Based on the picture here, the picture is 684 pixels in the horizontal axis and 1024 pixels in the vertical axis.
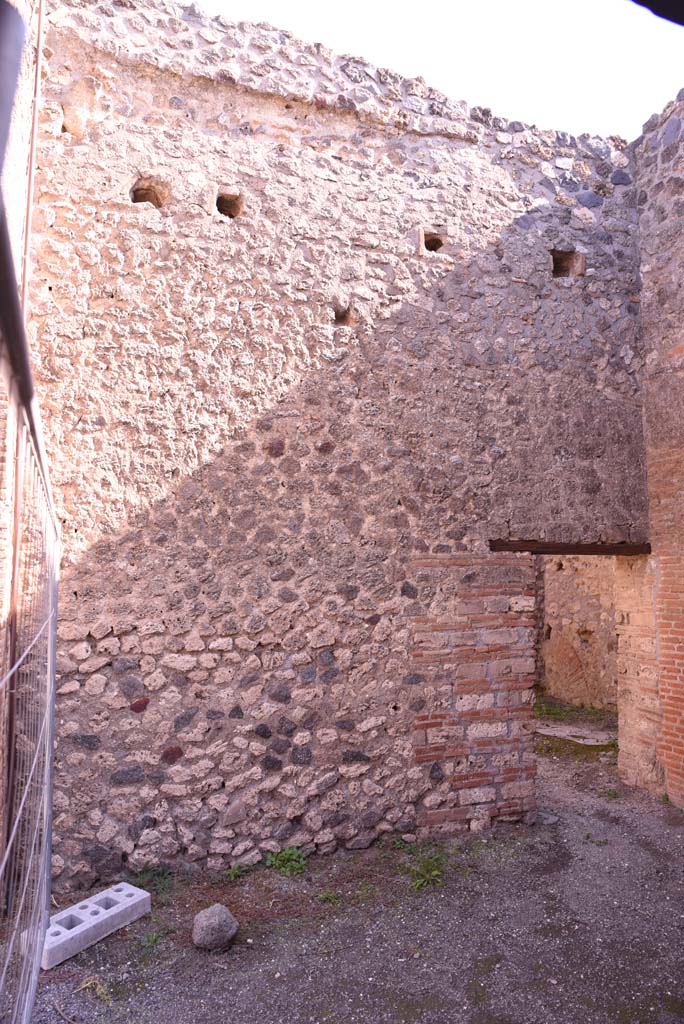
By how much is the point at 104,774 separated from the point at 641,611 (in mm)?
4190

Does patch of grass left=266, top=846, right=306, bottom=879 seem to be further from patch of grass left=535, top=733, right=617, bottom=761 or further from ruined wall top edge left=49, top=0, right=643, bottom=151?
ruined wall top edge left=49, top=0, right=643, bottom=151

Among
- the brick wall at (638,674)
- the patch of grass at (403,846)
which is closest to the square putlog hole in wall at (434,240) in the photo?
the brick wall at (638,674)

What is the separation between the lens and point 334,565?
15.8 feet

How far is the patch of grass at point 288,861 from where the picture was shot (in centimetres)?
437

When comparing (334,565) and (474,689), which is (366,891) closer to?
(474,689)

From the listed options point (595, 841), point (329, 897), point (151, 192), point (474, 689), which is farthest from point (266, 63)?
point (595, 841)

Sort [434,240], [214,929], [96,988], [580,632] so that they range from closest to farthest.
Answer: [96,988]
[214,929]
[434,240]
[580,632]

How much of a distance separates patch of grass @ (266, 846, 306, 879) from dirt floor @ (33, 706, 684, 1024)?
5 centimetres

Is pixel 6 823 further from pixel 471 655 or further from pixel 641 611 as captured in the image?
pixel 641 611

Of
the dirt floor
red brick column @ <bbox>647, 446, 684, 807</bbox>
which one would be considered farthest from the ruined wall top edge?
the dirt floor

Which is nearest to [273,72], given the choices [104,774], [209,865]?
[104,774]

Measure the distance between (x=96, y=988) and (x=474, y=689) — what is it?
285cm

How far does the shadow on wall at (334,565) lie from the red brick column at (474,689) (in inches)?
1.6

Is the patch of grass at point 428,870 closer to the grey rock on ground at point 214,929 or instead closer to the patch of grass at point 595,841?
the patch of grass at point 595,841
